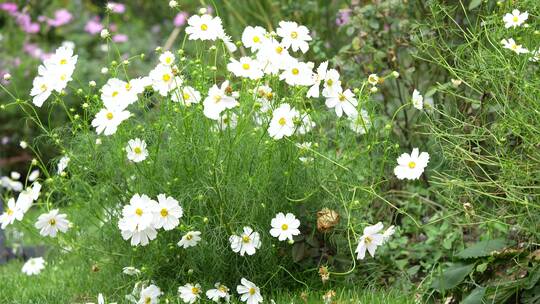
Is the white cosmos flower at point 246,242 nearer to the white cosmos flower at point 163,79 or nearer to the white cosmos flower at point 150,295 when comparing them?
the white cosmos flower at point 150,295

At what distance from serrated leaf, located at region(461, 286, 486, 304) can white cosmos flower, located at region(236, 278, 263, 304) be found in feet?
2.19

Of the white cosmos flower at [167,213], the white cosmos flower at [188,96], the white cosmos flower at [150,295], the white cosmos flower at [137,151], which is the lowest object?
the white cosmos flower at [150,295]

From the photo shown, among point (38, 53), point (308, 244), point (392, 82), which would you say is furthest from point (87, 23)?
point (308, 244)

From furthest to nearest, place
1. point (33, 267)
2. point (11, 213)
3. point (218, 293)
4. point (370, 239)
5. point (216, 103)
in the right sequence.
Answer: point (33, 267), point (11, 213), point (218, 293), point (370, 239), point (216, 103)

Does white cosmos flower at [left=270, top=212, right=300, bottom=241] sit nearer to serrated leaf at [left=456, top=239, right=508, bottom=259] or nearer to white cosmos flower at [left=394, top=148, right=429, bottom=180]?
white cosmos flower at [left=394, top=148, right=429, bottom=180]

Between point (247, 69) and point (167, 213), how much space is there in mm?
527

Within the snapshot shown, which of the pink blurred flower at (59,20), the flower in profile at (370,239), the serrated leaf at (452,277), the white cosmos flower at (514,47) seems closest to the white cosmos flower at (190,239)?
the flower in profile at (370,239)

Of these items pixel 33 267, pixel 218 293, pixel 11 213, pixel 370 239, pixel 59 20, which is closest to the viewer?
pixel 370 239

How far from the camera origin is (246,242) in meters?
2.70

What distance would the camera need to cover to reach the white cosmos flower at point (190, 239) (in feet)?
8.69

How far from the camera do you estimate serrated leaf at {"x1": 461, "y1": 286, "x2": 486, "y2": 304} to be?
103 inches

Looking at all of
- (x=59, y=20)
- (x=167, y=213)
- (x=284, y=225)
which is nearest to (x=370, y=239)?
(x=284, y=225)

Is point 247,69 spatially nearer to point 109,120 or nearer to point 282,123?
point 282,123

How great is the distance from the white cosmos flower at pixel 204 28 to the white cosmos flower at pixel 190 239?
0.64 metres
